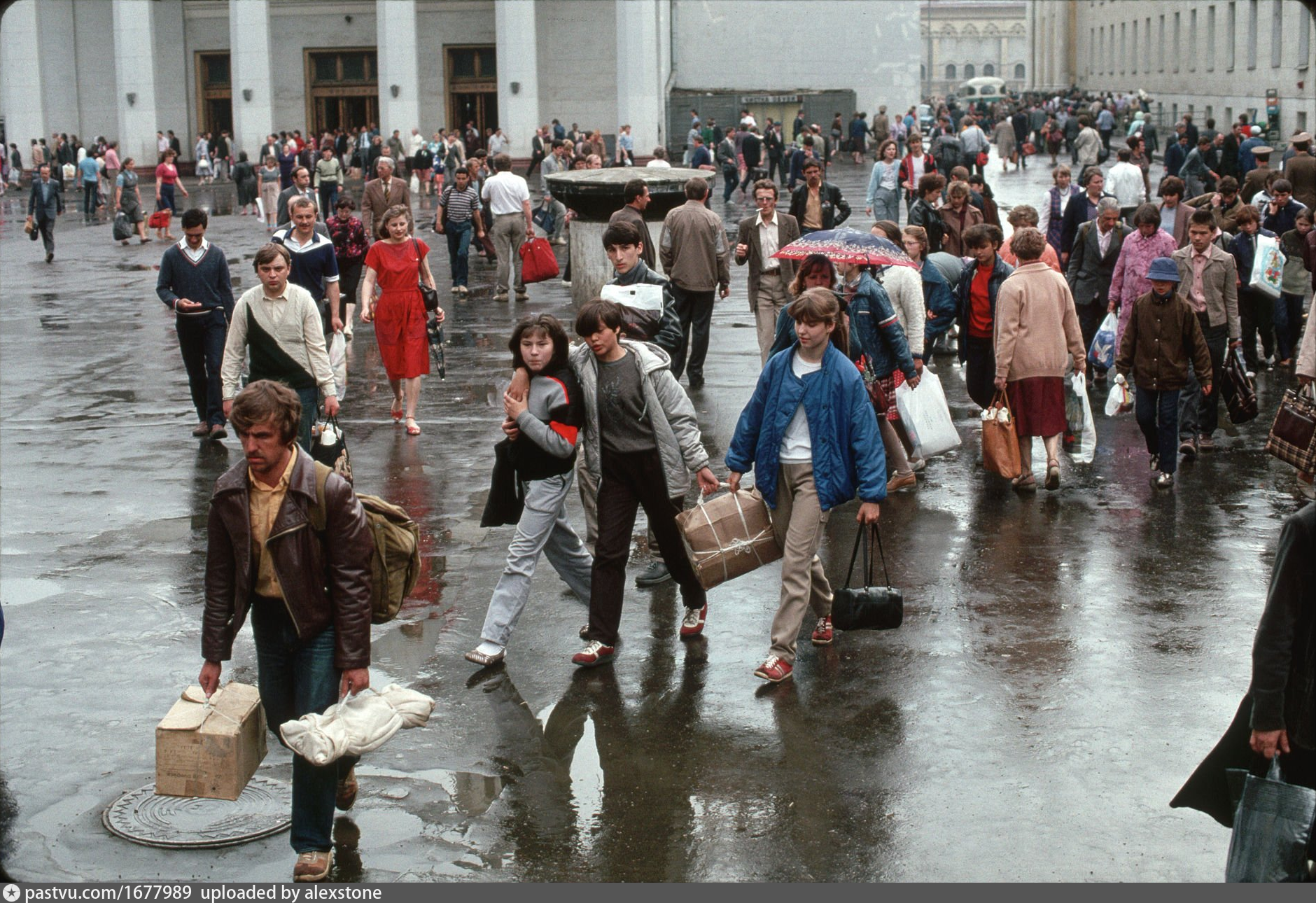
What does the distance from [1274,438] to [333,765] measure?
14.4ft

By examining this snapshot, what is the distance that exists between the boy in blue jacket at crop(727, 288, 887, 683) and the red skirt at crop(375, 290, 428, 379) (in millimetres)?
5422

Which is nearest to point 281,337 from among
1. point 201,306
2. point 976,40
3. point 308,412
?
point 308,412

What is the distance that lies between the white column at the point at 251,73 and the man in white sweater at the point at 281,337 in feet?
146

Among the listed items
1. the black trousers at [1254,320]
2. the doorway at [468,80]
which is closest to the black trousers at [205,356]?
the black trousers at [1254,320]

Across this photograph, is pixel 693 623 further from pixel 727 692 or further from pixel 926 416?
pixel 926 416

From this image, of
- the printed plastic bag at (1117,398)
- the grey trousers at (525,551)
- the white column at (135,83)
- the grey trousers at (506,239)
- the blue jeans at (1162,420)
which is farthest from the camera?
the white column at (135,83)

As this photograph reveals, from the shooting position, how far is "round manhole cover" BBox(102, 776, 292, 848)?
5.42m

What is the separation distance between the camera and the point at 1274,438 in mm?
6945

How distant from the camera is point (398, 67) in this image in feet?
169

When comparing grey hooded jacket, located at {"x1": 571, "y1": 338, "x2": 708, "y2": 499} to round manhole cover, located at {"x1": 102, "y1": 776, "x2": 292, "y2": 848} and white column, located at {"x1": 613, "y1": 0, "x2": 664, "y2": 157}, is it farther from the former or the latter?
white column, located at {"x1": 613, "y1": 0, "x2": 664, "y2": 157}

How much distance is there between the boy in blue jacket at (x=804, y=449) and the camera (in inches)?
263

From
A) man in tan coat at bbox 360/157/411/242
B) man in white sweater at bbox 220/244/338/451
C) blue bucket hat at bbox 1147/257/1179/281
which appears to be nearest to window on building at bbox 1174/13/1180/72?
man in tan coat at bbox 360/157/411/242

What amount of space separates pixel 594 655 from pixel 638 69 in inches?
1841

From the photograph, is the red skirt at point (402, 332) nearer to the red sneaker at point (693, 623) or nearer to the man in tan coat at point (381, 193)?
the red sneaker at point (693, 623)
